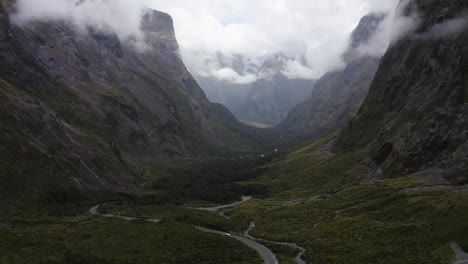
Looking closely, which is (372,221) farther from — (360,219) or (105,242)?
(105,242)

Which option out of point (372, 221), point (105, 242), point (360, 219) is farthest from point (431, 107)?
point (105, 242)

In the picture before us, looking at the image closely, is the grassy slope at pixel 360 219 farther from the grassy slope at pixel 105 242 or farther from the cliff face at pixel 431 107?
the grassy slope at pixel 105 242

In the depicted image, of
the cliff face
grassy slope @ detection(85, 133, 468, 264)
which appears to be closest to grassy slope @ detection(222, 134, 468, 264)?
grassy slope @ detection(85, 133, 468, 264)

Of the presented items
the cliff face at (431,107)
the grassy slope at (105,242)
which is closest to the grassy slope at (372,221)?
the cliff face at (431,107)

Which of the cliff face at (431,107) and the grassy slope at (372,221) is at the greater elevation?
the cliff face at (431,107)

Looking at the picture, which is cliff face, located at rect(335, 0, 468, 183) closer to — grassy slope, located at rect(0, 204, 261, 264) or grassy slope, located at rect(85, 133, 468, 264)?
grassy slope, located at rect(85, 133, 468, 264)

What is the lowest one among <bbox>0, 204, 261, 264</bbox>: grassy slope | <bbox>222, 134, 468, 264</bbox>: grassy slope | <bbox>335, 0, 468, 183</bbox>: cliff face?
<bbox>0, 204, 261, 264</bbox>: grassy slope

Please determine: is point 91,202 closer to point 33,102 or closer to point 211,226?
point 211,226

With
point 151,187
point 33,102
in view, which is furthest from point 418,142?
point 33,102
